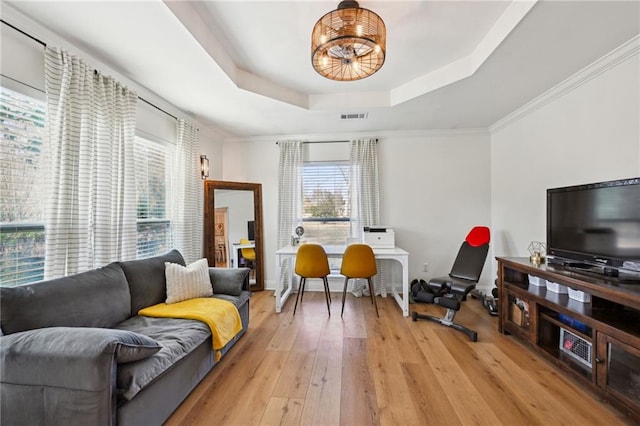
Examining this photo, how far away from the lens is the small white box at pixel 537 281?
2.48 m

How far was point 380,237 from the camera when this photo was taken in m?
3.71

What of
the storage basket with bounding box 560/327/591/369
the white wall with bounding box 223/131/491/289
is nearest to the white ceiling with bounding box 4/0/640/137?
the white wall with bounding box 223/131/491/289

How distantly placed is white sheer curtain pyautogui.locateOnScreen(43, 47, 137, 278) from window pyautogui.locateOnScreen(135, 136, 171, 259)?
1.02ft

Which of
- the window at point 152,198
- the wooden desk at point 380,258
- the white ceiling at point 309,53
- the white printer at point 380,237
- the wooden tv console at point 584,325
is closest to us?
the wooden tv console at point 584,325

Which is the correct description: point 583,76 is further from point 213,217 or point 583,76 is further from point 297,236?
point 213,217

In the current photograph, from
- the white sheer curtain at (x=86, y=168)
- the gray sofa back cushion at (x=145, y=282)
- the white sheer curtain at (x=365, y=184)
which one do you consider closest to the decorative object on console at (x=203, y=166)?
the white sheer curtain at (x=86, y=168)

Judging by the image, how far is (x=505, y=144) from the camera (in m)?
3.76

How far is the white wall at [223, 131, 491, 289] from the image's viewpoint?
4148 mm

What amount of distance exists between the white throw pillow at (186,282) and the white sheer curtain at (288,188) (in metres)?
1.80

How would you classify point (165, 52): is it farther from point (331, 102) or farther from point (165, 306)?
point (165, 306)

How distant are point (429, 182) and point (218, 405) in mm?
3845

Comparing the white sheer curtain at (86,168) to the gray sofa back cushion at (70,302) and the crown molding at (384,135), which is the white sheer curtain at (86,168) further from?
the crown molding at (384,135)

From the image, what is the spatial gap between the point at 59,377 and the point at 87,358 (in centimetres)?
18

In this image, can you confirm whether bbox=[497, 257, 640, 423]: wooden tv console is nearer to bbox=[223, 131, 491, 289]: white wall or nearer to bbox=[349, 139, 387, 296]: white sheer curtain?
bbox=[223, 131, 491, 289]: white wall
